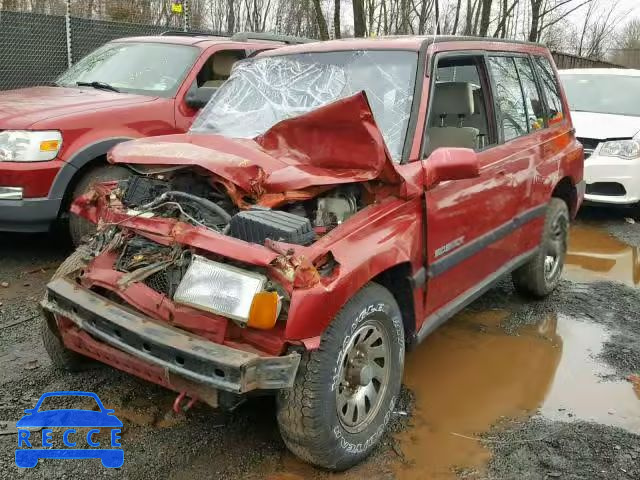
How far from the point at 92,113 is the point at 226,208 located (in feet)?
8.69

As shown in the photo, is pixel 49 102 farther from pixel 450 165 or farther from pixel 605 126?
pixel 605 126

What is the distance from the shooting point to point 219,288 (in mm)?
2438

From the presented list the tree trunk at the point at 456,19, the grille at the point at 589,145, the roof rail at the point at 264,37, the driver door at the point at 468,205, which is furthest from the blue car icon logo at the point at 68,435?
the tree trunk at the point at 456,19

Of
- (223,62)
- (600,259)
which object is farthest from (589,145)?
(223,62)

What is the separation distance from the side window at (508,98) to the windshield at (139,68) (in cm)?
309

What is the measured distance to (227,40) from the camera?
21.5 feet

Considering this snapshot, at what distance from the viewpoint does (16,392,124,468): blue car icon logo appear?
277cm

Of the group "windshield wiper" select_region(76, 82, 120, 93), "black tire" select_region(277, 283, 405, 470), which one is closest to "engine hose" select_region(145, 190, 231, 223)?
"black tire" select_region(277, 283, 405, 470)

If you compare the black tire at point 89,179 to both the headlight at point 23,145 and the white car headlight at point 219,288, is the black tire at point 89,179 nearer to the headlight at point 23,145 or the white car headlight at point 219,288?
the headlight at point 23,145

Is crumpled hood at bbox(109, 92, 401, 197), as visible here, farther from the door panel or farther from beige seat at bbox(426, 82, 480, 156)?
beige seat at bbox(426, 82, 480, 156)

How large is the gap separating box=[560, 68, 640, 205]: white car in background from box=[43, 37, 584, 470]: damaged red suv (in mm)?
3791

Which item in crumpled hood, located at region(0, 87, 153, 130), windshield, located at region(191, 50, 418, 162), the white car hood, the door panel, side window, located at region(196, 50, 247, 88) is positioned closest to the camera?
the door panel

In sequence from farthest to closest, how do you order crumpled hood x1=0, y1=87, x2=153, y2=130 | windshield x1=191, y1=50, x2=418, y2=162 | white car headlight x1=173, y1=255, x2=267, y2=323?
crumpled hood x1=0, y1=87, x2=153, y2=130 < windshield x1=191, y1=50, x2=418, y2=162 < white car headlight x1=173, y1=255, x2=267, y2=323

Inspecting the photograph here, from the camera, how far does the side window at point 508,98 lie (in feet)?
13.3
